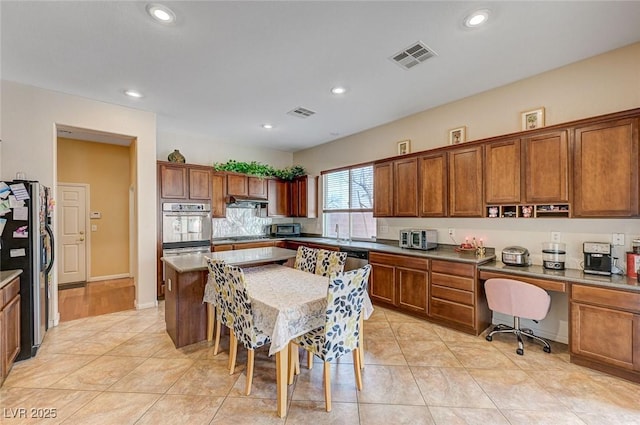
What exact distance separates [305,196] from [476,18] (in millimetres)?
4342

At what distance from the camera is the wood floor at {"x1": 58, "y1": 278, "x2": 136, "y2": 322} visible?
3998 mm

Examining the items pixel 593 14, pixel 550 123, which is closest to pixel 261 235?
pixel 550 123

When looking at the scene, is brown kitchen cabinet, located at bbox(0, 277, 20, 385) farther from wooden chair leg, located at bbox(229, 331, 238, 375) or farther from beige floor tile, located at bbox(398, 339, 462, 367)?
beige floor tile, located at bbox(398, 339, 462, 367)

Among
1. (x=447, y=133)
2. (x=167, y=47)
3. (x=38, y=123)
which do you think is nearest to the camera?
(x=167, y=47)

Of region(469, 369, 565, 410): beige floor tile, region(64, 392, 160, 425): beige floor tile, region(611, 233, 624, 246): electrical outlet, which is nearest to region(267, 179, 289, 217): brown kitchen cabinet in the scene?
region(64, 392, 160, 425): beige floor tile

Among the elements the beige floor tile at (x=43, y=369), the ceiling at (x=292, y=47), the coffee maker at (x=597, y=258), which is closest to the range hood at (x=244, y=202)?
the ceiling at (x=292, y=47)

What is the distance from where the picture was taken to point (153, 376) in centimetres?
240

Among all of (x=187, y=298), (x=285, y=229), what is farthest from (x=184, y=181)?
(x=187, y=298)

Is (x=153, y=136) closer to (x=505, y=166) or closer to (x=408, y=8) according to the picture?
(x=408, y=8)

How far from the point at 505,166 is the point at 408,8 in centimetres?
209

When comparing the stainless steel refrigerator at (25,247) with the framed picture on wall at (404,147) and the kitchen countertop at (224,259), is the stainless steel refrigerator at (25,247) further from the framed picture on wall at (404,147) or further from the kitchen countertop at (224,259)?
the framed picture on wall at (404,147)

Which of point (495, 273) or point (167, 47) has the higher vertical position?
point (167, 47)

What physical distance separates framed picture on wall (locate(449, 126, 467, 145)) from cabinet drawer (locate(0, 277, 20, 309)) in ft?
16.2

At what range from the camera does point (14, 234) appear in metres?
2.58
